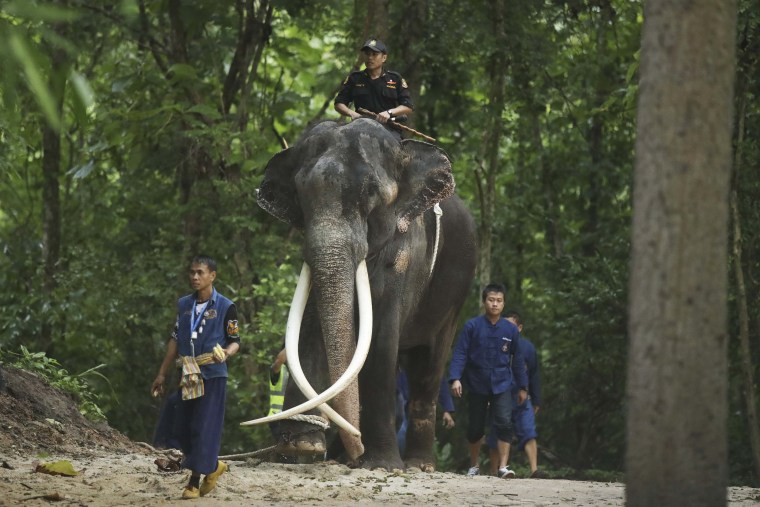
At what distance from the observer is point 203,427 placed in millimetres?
8156

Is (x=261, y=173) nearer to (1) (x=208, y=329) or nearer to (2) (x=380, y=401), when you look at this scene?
(2) (x=380, y=401)

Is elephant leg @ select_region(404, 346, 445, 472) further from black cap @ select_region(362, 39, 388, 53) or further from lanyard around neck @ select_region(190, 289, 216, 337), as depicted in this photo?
lanyard around neck @ select_region(190, 289, 216, 337)

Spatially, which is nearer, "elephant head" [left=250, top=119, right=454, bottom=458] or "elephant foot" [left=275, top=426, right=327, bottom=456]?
"elephant foot" [left=275, top=426, right=327, bottom=456]

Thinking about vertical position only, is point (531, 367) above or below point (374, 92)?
below

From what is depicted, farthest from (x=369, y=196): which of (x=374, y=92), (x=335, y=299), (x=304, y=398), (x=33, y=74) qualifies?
(x=33, y=74)

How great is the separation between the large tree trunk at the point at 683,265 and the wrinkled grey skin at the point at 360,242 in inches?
162

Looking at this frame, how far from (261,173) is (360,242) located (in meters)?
A: 5.59

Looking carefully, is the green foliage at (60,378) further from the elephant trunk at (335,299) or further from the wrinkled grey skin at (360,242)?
the elephant trunk at (335,299)

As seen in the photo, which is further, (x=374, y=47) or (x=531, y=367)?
(x=531, y=367)

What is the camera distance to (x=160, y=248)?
17.2 meters

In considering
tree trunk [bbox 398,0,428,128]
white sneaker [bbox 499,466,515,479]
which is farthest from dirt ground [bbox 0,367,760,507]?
tree trunk [bbox 398,0,428,128]

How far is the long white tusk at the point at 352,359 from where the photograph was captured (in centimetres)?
905

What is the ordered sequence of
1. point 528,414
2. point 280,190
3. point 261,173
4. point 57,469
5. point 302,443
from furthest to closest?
1. point 261,173
2. point 528,414
3. point 280,190
4. point 302,443
5. point 57,469

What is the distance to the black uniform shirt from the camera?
1123cm
